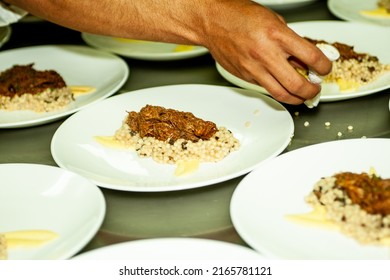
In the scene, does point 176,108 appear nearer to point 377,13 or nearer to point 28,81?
point 28,81

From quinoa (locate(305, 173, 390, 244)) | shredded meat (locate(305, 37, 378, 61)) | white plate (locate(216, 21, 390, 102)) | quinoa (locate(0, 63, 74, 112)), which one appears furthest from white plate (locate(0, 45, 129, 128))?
quinoa (locate(305, 173, 390, 244))

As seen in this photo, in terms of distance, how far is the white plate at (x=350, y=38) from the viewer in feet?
7.07

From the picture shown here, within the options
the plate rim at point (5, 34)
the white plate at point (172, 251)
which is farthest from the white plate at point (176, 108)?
the plate rim at point (5, 34)

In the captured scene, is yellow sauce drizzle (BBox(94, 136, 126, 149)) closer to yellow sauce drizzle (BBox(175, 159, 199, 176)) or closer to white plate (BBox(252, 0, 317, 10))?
yellow sauce drizzle (BBox(175, 159, 199, 176))

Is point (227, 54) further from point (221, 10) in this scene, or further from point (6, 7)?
point (6, 7)

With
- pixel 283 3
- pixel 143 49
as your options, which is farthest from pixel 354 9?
pixel 143 49

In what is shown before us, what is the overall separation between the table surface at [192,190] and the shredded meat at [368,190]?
0.94 ft

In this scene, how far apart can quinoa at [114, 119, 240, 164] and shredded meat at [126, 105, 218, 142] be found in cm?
2

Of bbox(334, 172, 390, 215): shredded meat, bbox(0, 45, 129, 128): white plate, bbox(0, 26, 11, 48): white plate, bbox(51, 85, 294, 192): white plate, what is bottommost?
bbox(0, 26, 11, 48): white plate

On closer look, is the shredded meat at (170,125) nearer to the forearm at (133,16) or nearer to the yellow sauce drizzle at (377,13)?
the forearm at (133,16)

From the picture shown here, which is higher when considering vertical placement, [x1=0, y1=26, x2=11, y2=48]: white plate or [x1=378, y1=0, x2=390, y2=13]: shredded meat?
[x1=378, y1=0, x2=390, y2=13]: shredded meat

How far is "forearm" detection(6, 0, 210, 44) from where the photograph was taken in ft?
6.16

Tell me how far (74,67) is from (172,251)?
1346 millimetres

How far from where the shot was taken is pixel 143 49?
2523 millimetres
